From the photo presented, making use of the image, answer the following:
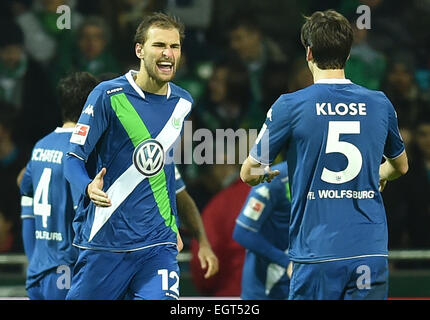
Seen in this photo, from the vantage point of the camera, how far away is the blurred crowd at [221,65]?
8.96 metres

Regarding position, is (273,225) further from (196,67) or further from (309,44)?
(196,67)

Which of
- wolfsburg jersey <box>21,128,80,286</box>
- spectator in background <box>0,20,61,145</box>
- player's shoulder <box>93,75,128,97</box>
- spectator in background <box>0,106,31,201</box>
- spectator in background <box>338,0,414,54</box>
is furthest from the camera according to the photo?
spectator in background <box>338,0,414,54</box>

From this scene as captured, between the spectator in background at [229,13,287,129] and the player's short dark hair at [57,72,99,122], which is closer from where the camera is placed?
the player's short dark hair at [57,72,99,122]

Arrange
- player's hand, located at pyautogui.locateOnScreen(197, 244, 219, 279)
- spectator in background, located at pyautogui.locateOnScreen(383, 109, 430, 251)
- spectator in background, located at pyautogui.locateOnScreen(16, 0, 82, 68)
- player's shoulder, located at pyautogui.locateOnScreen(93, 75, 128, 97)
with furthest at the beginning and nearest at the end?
1. spectator in background, located at pyautogui.locateOnScreen(16, 0, 82, 68)
2. spectator in background, located at pyautogui.locateOnScreen(383, 109, 430, 251)
3. player's hand, located at pyautogui.locateOnScreen(197, 244, 219, 279)
4. player's shoulder, located at pyautogui.locateOnScreen(93, 75, 128, 97)

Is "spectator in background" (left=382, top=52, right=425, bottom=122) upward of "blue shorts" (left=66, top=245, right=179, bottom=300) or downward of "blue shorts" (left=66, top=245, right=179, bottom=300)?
upward

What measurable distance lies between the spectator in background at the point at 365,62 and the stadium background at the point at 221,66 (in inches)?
0.5

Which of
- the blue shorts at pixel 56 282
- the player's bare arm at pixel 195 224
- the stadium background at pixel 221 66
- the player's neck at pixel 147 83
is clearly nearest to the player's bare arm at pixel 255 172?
the player's neck at pixel 147 83

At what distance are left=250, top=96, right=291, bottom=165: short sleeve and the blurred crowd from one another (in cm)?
370

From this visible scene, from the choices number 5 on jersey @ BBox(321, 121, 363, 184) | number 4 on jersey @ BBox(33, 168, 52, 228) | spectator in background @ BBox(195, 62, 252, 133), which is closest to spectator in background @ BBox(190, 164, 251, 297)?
spectator in background @ BBox(195, 62, 252, 133)

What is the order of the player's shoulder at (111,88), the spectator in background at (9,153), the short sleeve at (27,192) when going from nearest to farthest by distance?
the player's shoulder at (111,88), the short sleeve at (27,192), the spectator in background at (9,153)

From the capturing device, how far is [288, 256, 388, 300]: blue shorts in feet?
16.3

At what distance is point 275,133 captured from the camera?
199 inches

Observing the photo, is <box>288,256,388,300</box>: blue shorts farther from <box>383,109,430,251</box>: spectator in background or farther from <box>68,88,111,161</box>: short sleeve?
<box>383,109,430,251</box>: spectator in background

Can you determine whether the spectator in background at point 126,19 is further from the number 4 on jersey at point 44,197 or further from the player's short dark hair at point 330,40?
the player's short dark hair at point 330,40
